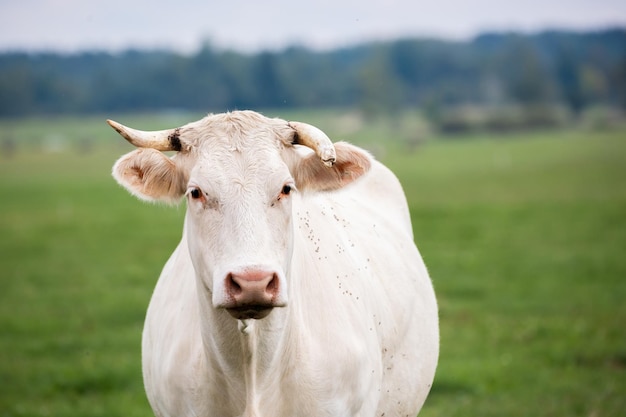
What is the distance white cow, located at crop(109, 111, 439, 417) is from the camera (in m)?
4.46

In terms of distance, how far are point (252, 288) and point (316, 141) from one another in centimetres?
99

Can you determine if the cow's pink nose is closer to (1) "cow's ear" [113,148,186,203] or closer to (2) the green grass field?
(1) "cow's ear" [113,148,186,203]

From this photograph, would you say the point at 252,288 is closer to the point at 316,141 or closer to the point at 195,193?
the point at 195,193

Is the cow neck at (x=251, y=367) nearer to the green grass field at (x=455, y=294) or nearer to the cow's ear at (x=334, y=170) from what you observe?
the cow's ear at (x=334, y=170)

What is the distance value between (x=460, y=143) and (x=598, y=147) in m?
19.1

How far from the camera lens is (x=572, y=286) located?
1647 centimetres

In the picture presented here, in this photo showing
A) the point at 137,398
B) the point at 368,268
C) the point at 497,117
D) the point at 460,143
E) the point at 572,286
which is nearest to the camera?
the point at 368,268

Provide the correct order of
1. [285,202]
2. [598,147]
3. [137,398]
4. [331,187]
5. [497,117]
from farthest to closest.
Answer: [497,117], [598,147], [137,398], [331,187], [285,202]

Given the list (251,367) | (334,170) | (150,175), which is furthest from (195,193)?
(251,367)

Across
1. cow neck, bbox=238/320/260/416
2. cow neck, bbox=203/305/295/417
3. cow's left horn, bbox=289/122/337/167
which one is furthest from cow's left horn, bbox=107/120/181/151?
cow neck, bbox=238/320/260/416

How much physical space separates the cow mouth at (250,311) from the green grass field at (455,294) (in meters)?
5.49

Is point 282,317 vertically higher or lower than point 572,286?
higher

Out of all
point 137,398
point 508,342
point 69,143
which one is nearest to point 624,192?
point 508,342

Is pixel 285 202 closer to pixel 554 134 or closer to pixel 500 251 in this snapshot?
pixel 500 251
